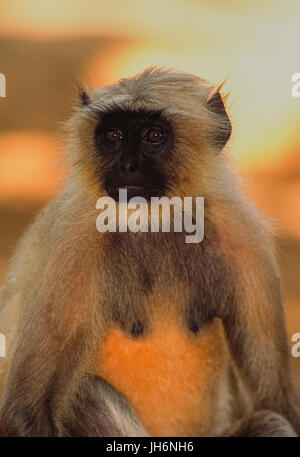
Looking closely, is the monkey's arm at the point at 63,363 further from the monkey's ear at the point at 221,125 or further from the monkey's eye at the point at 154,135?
the monkey's ear at the point at 221,125

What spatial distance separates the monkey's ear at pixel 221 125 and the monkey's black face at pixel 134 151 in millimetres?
201

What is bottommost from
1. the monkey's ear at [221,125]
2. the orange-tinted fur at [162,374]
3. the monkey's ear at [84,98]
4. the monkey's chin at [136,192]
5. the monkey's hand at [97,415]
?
the monkey's hand at [97,415]

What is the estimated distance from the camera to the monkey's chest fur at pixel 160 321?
425 centimetres

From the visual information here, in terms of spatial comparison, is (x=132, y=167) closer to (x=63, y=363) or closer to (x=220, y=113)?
(x=220, y=113)

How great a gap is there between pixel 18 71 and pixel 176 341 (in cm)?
534

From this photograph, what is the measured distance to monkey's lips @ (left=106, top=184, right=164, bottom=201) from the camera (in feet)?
13.7

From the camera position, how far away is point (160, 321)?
4.25 meters

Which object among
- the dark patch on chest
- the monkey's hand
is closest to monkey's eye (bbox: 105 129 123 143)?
the dark patch on chest

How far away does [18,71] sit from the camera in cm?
921

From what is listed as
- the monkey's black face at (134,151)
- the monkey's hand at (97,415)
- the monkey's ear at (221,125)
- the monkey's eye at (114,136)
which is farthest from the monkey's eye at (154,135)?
the monkey's hand at (97,415)

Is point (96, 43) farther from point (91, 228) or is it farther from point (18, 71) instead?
point (91, 228)

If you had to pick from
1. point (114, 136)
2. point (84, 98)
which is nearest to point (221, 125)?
point (114, 136)

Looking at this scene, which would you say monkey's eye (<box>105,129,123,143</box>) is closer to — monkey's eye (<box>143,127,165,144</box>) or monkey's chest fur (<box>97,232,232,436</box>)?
monkey's eye (<box>143,127,165,144</box>)
